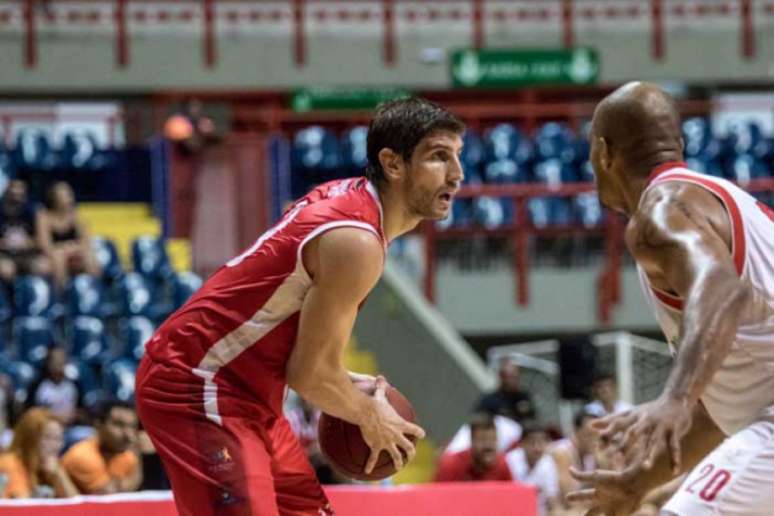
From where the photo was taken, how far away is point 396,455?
15.2ft

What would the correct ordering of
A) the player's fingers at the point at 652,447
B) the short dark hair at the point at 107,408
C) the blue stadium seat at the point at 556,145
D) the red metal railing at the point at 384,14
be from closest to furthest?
the player's fingers at the point at 652,447, the short dark hair at the point at 107,408, the blue stadium seat at the point at 556,145, the red metal railing at the point at 384,14

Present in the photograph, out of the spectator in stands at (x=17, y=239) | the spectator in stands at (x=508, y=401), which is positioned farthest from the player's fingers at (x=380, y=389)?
the spectator in stands at (x=17, y=239)

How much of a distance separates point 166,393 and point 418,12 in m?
16.9

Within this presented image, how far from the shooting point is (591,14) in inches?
821

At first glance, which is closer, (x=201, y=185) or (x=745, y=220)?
(x=745, y=220)

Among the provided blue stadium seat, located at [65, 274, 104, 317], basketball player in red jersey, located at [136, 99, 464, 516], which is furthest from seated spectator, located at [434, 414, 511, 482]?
basketball player in red jersey, located at [136, 99, 464, 516]

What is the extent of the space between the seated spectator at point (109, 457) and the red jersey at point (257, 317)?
3.96m

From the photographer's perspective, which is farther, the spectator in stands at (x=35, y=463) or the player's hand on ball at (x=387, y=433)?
the spectator in stands at (x=35, y=463)

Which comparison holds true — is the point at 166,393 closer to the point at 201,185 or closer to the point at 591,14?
the point at 201,185

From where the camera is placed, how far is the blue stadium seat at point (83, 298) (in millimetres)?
12102

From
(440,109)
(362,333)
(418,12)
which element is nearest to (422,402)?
(362,333)

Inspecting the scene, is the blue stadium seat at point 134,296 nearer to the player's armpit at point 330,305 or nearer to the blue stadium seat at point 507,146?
the blue stadium seat at point 507,146

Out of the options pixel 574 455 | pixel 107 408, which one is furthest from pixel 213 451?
pixel 574 455

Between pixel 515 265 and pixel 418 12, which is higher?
pixel 418 12
